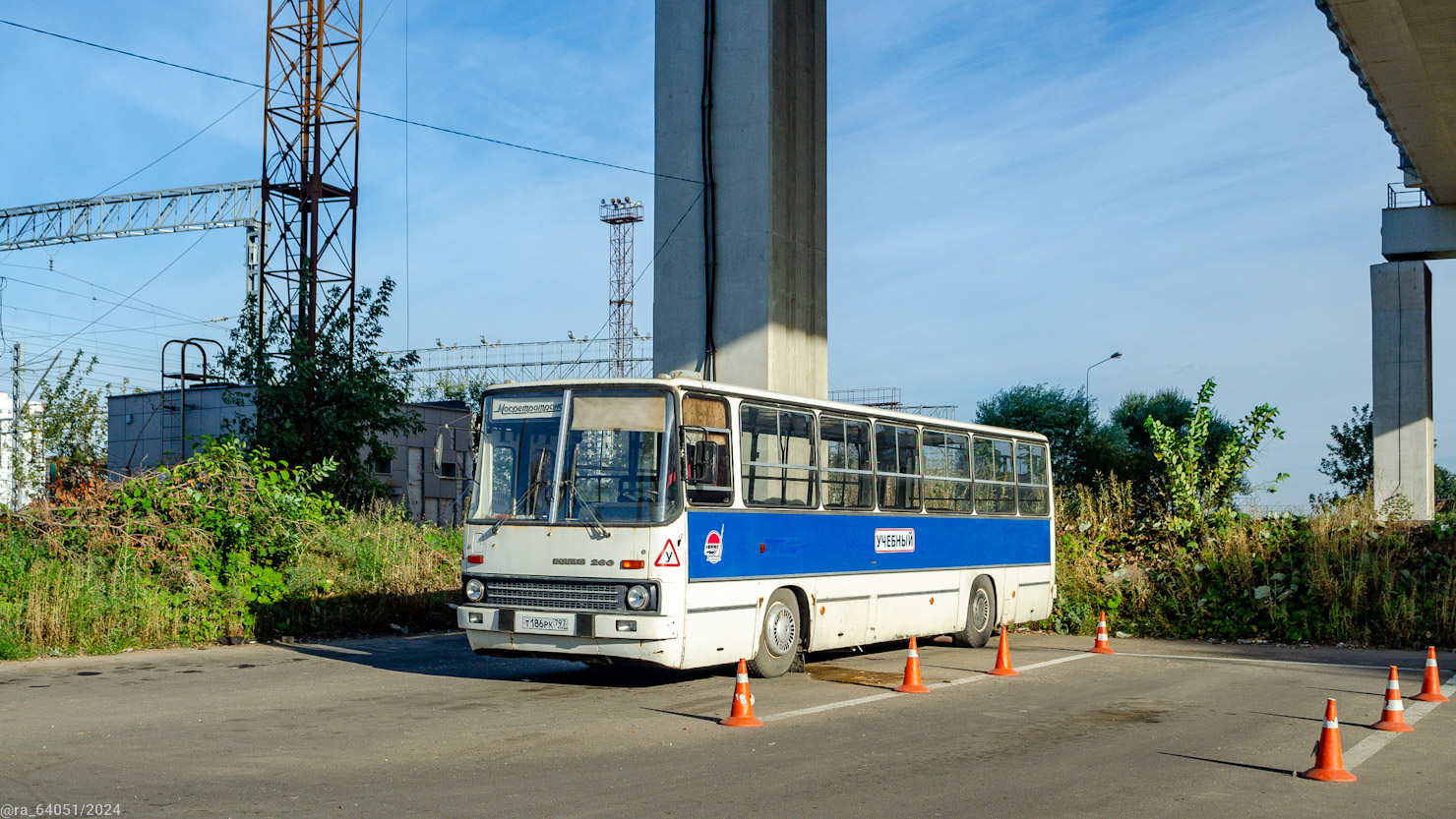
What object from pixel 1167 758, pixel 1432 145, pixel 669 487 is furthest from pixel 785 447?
pixel 1432 145

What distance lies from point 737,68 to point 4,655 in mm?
12471

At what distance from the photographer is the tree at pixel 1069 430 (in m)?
54.6

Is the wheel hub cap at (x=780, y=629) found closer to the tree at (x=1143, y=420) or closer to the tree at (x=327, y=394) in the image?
the tree at (x=327, y=394)

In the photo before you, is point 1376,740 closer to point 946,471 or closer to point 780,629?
point 780,629

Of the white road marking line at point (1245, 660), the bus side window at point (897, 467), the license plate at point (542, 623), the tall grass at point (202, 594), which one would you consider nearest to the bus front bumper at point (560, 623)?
the license plate at point (542, 623)

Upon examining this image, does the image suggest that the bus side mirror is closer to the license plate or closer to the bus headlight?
the license plate

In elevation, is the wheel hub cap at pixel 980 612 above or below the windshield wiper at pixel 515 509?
below

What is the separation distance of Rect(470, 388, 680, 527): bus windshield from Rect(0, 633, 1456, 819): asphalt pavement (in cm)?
173

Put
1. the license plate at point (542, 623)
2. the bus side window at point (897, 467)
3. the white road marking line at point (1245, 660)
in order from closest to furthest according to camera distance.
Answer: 1. the license plate at point (542, 623)
2. the bus side window at point (897, 467)
3. the white road marking line at point (1245, 660)

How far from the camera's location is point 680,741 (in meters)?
8.96

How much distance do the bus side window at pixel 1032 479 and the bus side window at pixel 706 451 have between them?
24.1ft

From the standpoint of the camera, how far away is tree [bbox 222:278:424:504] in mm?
27062

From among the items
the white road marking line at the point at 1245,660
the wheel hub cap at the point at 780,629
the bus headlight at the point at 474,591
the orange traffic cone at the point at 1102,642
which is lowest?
the white road marking line at the point at 1245,660

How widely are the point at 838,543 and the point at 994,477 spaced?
4485 mm
